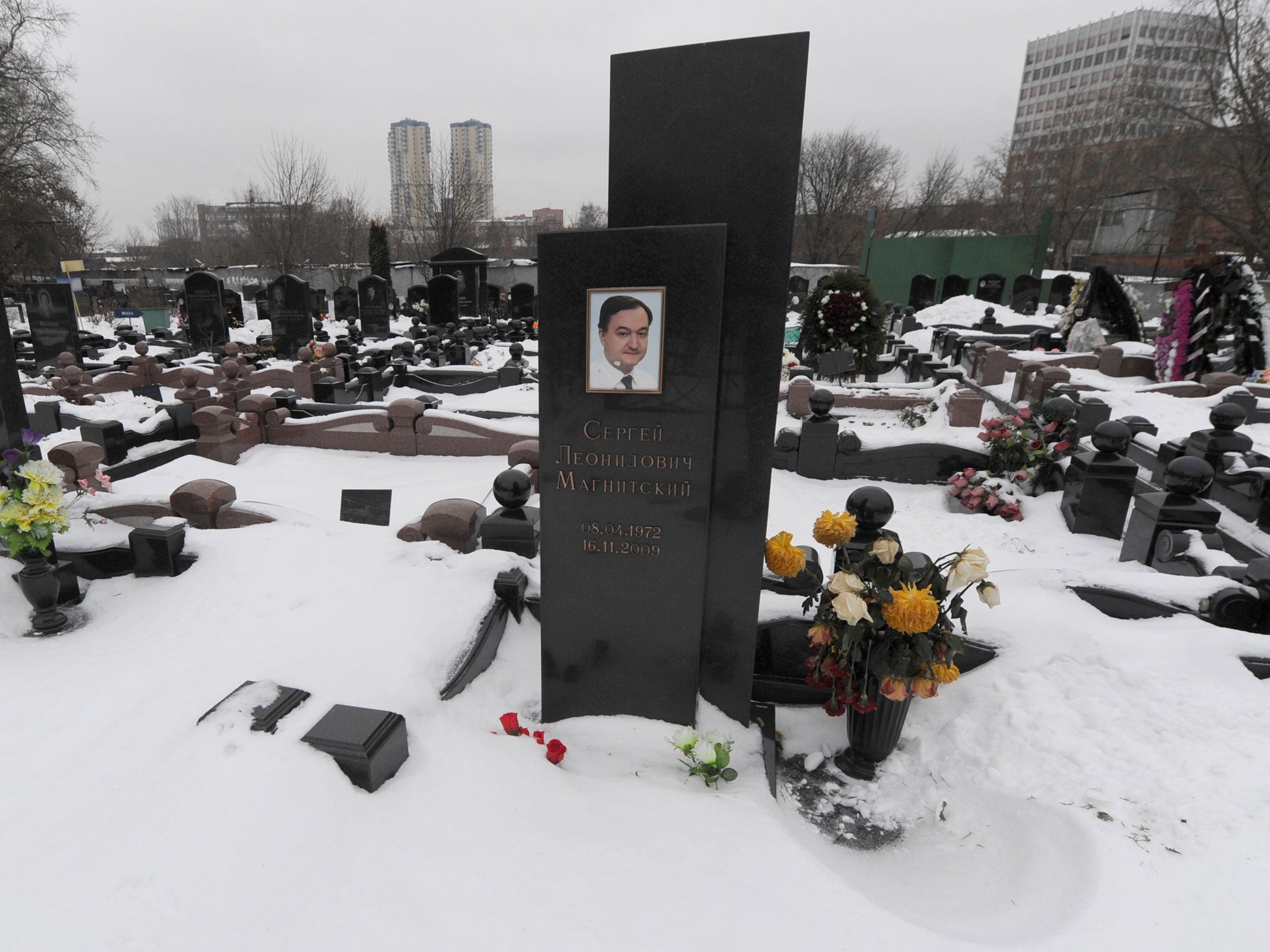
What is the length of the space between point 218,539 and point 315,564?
0.78 meters

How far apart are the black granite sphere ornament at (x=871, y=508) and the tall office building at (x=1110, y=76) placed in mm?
27323

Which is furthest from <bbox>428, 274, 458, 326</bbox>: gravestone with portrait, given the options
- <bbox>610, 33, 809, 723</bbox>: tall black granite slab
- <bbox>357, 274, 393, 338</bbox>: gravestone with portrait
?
<bbox>610, 33, 809, 723</bbox>: tall black granite slab

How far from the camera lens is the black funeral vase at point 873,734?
3217 mm

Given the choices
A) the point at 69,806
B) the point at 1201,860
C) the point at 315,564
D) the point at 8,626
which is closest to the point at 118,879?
the point at 69,806

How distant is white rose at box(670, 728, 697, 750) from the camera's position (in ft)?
9.73

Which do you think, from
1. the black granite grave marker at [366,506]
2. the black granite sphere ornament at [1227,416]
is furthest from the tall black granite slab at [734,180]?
the black granite sphere ornament at [1227,416]

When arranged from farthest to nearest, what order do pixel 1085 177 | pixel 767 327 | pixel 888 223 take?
pixel 888 223 < pixel 1085 177 < pixel 767 327

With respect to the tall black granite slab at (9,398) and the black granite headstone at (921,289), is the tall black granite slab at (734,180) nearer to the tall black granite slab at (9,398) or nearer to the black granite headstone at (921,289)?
the tall black granite slab at (9,398)

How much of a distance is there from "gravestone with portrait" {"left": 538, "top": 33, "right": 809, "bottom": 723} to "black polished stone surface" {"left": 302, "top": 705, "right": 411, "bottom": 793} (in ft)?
2.99

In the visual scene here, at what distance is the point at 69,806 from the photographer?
244 centimetres

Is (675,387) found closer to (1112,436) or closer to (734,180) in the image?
(734,180)

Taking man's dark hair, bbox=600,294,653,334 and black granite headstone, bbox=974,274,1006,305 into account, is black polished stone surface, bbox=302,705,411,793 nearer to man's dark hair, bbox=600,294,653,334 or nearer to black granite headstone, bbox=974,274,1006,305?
man's dark hair, bbox=600,294,653,334

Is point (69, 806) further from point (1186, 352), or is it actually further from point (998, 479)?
point (1186, 352)

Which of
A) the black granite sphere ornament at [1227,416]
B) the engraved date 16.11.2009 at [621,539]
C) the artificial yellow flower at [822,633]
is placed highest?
the black granite sphere ornament at [1227,416]
